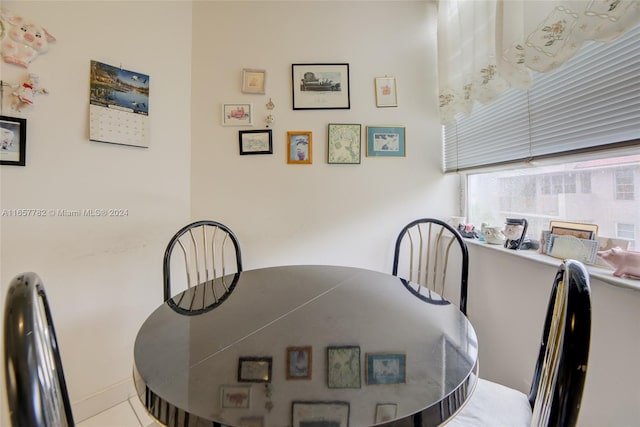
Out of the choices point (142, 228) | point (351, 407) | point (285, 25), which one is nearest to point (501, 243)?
point (351, 407)

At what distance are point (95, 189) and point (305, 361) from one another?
1.52 m

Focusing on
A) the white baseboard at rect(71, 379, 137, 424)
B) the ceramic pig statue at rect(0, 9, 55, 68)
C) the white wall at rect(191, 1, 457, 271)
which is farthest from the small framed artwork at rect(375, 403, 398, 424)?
the ceramic pig statue at rect(0, 9, 55, 68)

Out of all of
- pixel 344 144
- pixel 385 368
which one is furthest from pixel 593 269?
pixel 344 144

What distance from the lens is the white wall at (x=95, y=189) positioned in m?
1.17

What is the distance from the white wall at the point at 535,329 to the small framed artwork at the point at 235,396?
1.13m

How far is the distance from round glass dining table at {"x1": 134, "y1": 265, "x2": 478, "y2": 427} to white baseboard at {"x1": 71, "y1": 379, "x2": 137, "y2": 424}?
42.0 inches

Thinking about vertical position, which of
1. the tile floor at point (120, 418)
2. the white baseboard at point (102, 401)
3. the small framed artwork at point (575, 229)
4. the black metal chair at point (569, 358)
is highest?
the small framed artwork at point (575, 229)

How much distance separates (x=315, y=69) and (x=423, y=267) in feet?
5.31

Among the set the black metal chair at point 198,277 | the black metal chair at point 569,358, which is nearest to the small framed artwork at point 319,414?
the black metal chair at point 569,358

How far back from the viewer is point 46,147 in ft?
3.89

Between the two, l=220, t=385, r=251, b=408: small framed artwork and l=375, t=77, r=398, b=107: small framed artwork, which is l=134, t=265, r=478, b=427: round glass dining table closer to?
l=220, t=385, r=251, b=408: small framed artwork

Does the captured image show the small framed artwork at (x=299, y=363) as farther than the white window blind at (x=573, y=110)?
No

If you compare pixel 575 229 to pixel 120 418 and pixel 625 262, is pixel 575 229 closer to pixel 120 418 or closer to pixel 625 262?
pixel 625 262

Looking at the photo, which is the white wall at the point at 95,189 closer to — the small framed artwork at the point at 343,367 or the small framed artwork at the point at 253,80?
the small framed artwork at the point at 253,80
